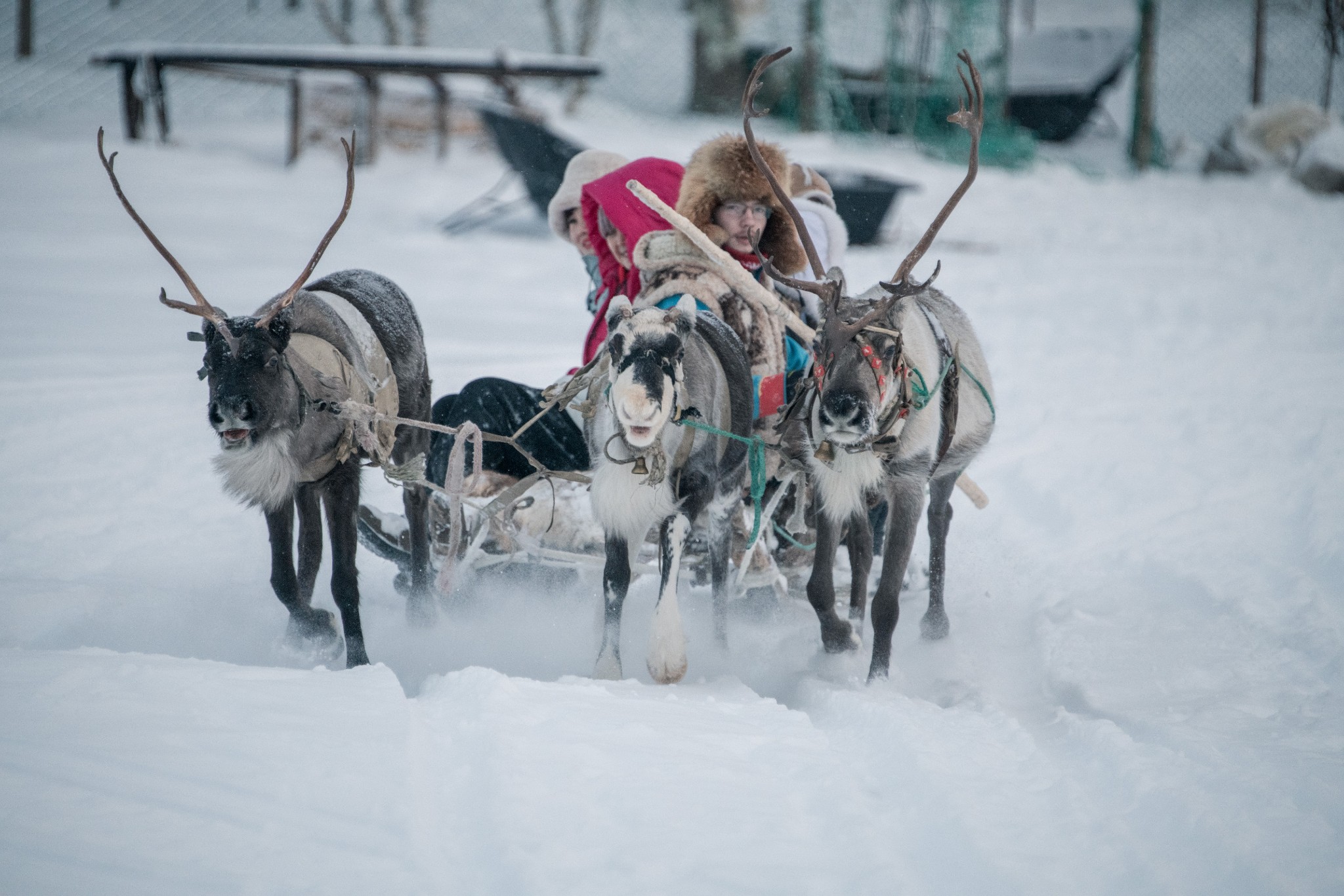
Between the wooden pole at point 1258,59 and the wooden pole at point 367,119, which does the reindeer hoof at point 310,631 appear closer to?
the wooden pole at point 367,119

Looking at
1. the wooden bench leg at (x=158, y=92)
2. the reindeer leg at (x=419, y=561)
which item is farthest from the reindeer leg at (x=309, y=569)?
the wooden bench leg at (x=158, y=92)

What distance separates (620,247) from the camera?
154 inches

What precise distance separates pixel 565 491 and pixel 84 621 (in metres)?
1.64

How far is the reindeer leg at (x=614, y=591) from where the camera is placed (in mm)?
3123

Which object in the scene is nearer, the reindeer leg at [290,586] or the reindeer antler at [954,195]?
the reindeer antler at [954,195]

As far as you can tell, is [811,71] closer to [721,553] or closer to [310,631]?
[721,553]

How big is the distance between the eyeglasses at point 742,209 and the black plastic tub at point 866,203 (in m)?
6.42

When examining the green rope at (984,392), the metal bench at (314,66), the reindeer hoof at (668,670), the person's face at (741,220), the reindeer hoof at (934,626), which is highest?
the metal bench at (314,66)

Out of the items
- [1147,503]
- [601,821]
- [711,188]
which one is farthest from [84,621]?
[1147,503]

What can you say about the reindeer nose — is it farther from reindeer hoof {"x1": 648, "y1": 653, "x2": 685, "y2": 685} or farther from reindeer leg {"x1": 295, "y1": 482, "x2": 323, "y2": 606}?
reindeer leg {"x1": 295, "y1": 482, "x2": 323, "y2": 606}

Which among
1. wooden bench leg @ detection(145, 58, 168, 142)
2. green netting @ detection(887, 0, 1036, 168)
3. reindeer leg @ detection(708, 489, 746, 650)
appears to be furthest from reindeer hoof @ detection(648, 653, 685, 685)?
green netting @ detection(887, 0, 1036, 168)

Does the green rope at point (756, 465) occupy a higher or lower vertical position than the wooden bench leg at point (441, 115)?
lower

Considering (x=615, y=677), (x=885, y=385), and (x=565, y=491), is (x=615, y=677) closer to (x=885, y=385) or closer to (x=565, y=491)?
(x=565, y=491)

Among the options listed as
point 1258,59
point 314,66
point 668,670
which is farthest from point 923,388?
point 1258,59
